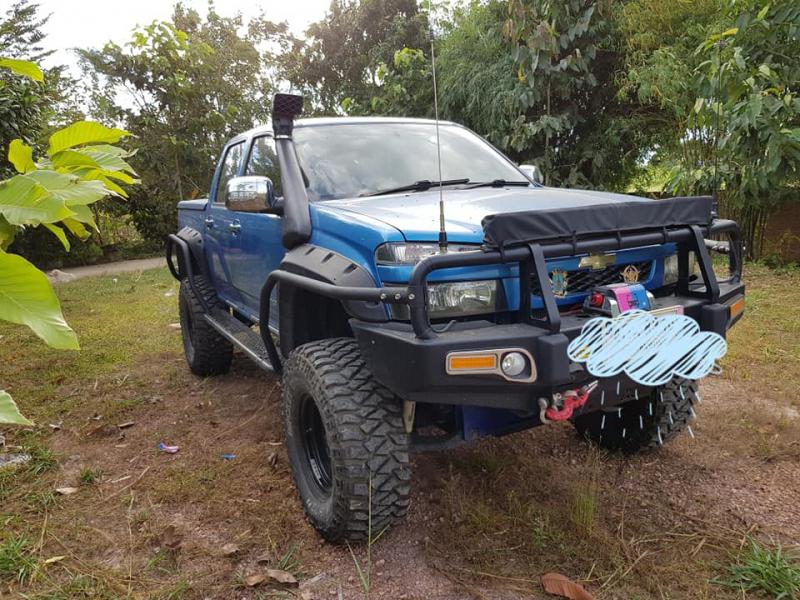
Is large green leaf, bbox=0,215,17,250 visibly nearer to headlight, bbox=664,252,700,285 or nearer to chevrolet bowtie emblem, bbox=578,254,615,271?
chevrolet bowtie emblem, bbox=578,254,615,271

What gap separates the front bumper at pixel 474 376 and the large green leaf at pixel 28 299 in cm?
117

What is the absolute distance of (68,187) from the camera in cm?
120

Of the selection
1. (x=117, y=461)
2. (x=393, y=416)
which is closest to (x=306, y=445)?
(x=393, y=416)

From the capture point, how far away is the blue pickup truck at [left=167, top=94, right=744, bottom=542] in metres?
1.99

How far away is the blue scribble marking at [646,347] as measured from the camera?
1.97 m

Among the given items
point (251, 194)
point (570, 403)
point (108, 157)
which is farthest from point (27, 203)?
point (251, 194)

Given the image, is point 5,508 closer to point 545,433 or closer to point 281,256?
point 281,256

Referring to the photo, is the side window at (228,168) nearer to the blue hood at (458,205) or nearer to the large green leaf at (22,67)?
the blue hood at (458,205)

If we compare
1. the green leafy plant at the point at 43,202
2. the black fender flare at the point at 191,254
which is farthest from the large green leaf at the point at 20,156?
the black fender flare at the point at 191,254

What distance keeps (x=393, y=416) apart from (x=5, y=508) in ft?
6.29

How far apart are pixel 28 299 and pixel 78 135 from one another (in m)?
0.67

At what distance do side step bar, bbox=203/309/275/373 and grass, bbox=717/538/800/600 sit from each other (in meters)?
2.09

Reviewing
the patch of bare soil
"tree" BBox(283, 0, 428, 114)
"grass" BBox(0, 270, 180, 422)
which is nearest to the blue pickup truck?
the patch of bare soil

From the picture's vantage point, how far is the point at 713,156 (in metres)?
7.81
